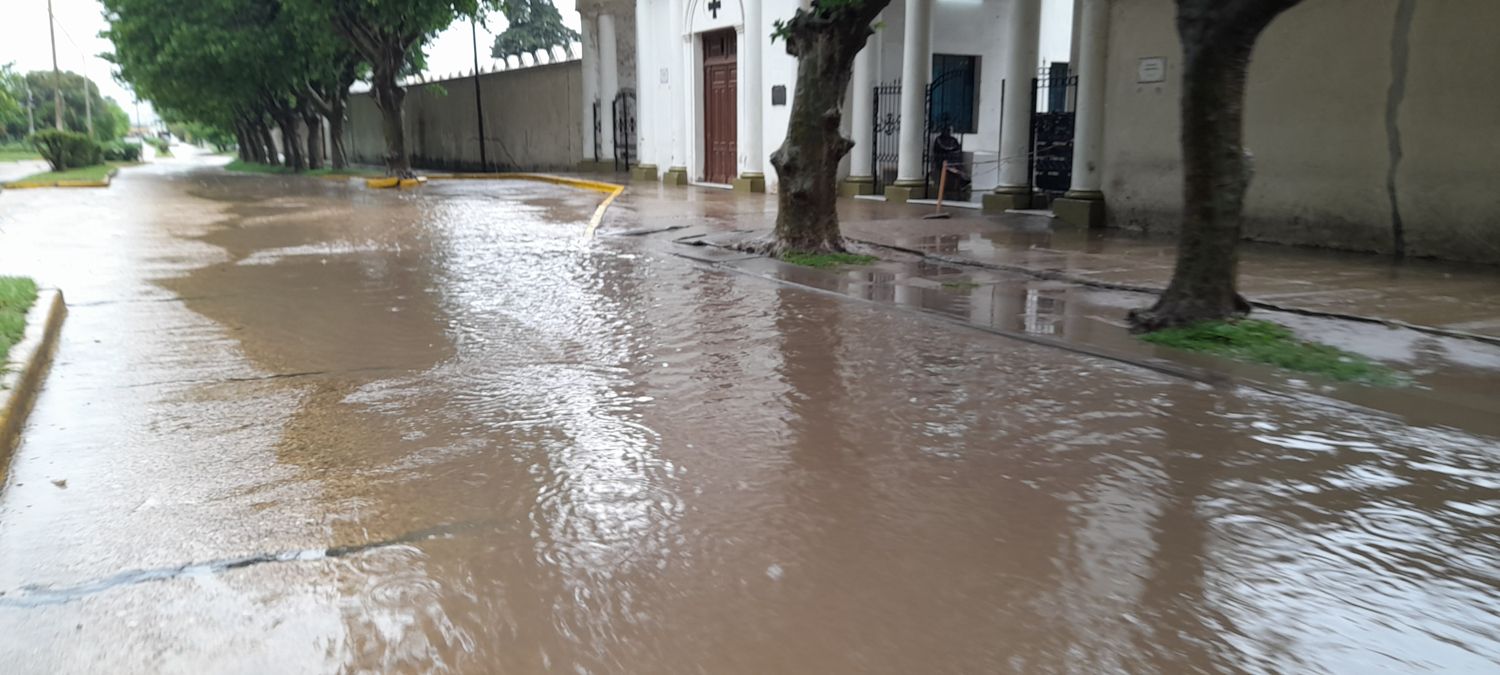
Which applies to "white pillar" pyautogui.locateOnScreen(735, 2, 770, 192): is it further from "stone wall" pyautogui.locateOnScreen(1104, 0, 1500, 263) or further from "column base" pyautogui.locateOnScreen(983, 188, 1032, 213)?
"stone wall" pyautogui.locateOnScreen(1104, 0, 1500, 263)

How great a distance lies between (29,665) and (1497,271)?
10.1 meters

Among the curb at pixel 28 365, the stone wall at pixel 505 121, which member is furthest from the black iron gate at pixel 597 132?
the curb at pixel 28 365

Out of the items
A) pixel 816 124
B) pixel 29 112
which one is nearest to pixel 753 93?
pixel 816 124

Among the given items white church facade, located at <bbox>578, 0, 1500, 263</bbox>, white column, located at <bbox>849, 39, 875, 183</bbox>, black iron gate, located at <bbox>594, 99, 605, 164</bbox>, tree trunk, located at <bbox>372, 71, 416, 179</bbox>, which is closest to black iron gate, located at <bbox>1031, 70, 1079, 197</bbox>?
white church facade, located at <bbox>578, 0, 1500, 263</bbox>

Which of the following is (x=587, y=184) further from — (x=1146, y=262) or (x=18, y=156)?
(x=18, y=156)

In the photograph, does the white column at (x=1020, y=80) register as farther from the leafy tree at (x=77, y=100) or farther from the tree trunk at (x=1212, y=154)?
the leafy tree at (x=77, y=100)

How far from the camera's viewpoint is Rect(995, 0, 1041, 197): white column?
566 inches

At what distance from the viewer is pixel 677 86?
2248 centimetres

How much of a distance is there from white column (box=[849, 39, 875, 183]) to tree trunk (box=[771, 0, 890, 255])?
784cm

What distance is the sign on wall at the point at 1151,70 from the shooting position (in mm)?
11375

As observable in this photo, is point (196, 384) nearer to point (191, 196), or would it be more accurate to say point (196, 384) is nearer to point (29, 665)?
point (29, 665)

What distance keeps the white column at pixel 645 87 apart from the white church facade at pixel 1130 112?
1328 millimetres

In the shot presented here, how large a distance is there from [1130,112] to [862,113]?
680 cm

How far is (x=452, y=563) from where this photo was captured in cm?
333
